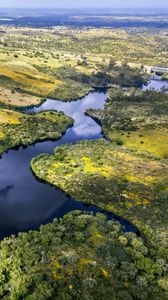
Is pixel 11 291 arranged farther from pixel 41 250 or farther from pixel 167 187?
pixel 167 187

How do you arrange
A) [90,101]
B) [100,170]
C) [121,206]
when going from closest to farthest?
[121,206]
[100,170]
[90,101]

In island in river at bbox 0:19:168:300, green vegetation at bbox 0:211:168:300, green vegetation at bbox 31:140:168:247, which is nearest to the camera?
green vegetation at bbox 0:211:168:300

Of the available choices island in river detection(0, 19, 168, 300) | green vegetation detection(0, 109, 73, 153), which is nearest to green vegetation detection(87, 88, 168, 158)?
island in river detection(0, 19, 168, 300)

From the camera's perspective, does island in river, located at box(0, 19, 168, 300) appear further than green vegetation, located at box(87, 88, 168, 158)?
No

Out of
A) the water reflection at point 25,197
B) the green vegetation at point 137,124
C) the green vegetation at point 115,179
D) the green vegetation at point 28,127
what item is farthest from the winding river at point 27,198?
the green vegetation at point 137,124

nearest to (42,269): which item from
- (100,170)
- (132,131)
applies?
(100,170)

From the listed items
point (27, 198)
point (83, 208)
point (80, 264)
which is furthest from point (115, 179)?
point (80, 264)

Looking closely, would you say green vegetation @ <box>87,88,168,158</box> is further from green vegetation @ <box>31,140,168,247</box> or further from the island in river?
green vegetation @ <box>31,140,168,247</box>
